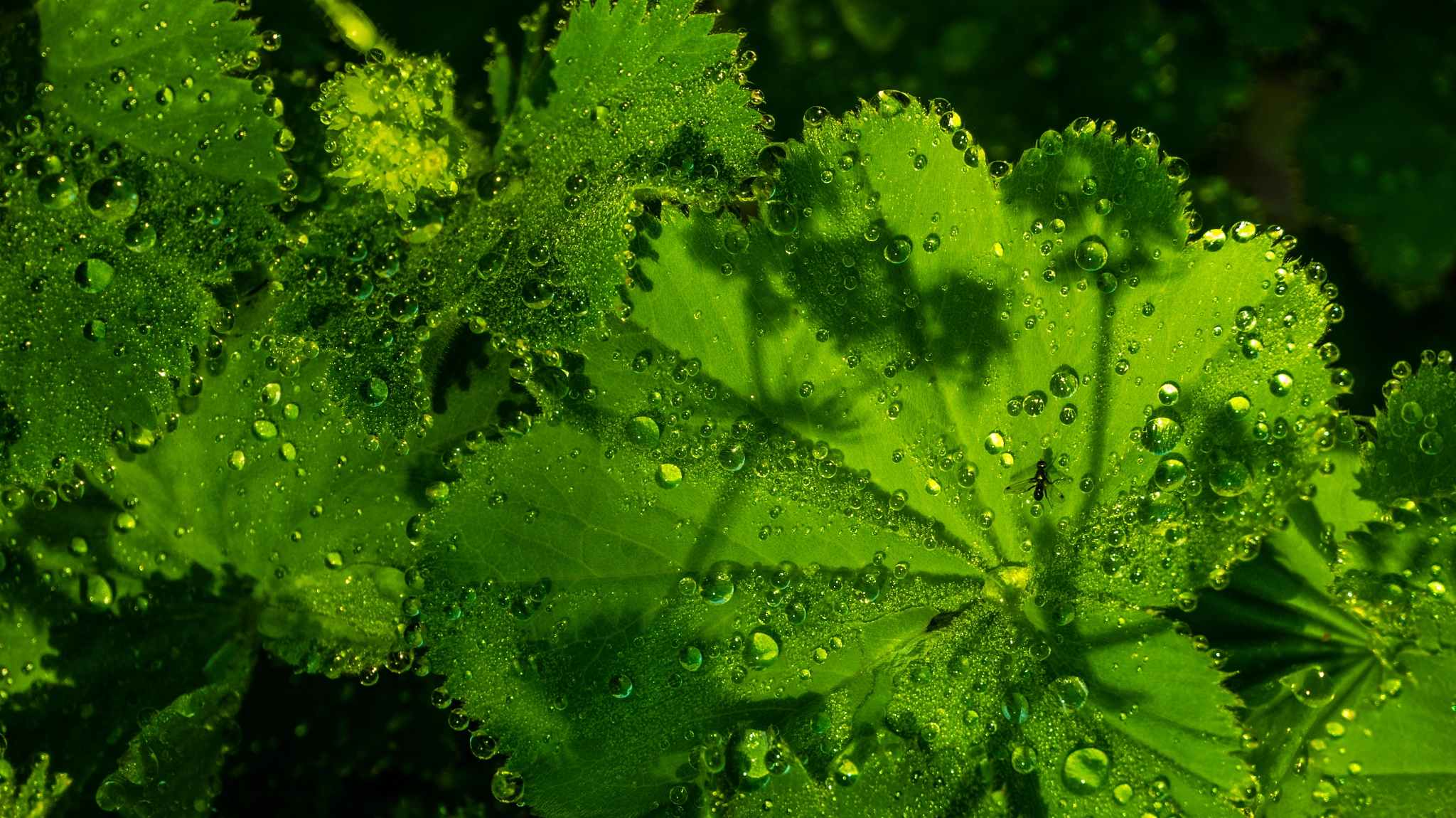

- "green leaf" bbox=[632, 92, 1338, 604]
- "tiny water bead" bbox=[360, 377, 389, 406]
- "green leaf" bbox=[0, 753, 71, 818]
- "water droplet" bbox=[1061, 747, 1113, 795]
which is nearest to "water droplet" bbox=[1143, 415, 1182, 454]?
"green leaf" bbox=[632, 92, 1338, 604]

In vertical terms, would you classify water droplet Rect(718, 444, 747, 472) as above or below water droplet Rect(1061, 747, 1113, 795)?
above

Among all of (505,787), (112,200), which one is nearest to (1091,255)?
(505,787)

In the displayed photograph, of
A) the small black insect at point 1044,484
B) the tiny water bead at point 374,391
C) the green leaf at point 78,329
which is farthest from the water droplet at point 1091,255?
the green leaf at point 78,329

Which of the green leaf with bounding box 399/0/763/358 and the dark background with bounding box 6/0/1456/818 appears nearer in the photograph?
the green leaf with bounding box 399/0/763/358

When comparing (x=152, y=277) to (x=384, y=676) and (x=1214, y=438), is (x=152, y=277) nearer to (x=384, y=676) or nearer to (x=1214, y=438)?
(x=384, y=676)

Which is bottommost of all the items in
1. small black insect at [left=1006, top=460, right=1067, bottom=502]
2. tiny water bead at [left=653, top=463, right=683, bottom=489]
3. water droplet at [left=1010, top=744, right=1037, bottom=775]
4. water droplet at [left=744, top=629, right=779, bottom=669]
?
water droplet at [left=744, top=629, right=779, bottom=669]

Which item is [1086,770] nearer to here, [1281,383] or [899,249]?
[1281,383]

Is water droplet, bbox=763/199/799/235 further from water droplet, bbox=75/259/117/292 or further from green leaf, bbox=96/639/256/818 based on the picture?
green leaf, bbox=96/639/256/818
